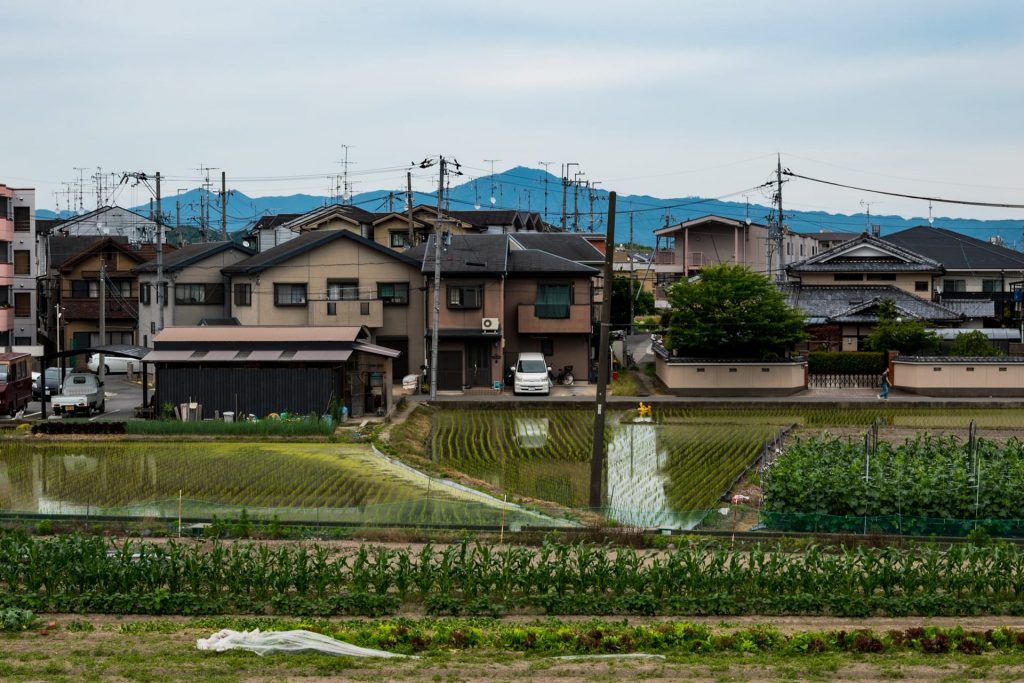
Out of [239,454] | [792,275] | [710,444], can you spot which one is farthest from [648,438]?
[792,275]

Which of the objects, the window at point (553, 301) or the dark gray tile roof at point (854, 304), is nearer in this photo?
the window at point (553, 301)

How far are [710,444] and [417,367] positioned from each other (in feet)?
46.6

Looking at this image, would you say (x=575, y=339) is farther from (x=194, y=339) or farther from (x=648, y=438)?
(x=194, y=339)

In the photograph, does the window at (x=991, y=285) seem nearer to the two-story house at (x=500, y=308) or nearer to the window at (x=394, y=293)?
the two-story house at (x=500, y=308)

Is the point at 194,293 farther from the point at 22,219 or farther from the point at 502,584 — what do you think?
the point at 502,584

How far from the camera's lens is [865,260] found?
47.6 m

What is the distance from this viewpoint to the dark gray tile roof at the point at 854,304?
42.0 meters

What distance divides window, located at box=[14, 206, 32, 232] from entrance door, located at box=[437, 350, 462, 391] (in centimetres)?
1788

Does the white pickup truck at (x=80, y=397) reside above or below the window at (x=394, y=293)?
below

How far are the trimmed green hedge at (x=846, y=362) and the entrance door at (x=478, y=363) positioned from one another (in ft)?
35.5

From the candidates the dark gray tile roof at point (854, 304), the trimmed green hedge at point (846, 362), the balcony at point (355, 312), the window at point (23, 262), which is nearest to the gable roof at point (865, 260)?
the dark gray tile roof at point (854, 304)

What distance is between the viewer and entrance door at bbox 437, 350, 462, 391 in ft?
123

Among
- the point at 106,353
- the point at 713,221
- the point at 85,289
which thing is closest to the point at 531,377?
the point at 106,353

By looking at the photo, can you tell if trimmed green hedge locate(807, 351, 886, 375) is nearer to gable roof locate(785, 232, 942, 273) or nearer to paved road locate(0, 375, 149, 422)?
gable roof locate(785, 232, 942, 273)
